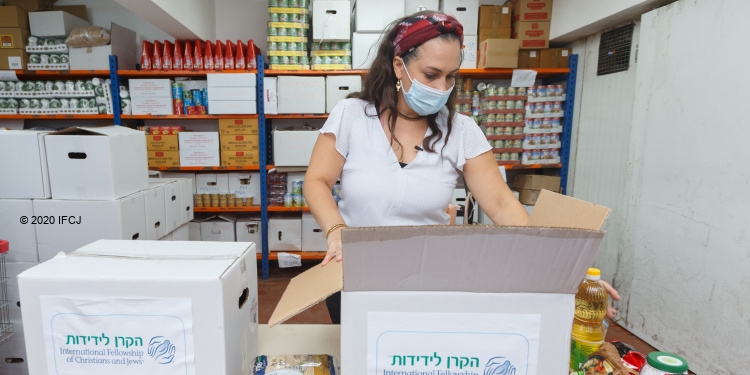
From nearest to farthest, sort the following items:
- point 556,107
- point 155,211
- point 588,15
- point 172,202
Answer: point 155,211, point 172,202, point 588,15, point 556,107

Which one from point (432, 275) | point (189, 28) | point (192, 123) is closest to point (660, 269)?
Result: point (432, 275)

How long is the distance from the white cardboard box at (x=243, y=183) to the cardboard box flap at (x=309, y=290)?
3016mm

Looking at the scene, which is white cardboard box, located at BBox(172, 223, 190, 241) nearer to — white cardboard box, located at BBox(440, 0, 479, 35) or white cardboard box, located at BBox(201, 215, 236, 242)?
white cardboard box, located at BBox(201, 215, 236, 242)

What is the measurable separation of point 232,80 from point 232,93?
0.33ft

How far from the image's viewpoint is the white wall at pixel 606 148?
2.74 meters

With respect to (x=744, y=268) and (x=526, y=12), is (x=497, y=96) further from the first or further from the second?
(x=744, y=268)

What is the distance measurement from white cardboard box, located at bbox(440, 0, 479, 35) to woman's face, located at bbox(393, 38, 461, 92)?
8.19ft

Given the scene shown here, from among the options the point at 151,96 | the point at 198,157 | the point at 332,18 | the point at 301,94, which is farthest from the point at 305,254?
the point at 332,18

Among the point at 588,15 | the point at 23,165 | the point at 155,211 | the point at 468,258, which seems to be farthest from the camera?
the point at 588,15

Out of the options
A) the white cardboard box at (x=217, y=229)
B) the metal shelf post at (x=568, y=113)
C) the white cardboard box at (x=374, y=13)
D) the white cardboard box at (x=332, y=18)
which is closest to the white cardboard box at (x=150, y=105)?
the white cardboard box at (x=217, y=229)

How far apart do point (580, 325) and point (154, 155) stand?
11.5 feet

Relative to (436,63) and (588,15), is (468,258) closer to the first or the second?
(436,63)

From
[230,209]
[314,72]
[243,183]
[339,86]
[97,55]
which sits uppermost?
[97,55]

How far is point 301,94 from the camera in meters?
3.35
